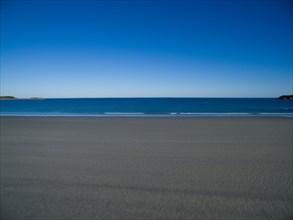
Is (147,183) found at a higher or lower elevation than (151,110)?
lower

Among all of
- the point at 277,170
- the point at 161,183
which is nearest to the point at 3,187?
the point at 161,183

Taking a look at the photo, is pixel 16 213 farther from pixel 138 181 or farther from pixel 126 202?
pixel 138 181

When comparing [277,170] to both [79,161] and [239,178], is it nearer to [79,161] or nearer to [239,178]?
[239,178]

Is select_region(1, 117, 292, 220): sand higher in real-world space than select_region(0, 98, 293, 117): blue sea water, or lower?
lower

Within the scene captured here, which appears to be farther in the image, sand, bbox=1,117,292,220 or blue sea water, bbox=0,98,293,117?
blue sea water, bbox=0,98,293,117

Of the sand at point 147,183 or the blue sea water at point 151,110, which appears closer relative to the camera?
the sand at point 147,183

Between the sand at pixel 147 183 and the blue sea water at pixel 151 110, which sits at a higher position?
the blue sea water at pixel 151 110

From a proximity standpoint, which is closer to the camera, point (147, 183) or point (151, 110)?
point (147, 183)

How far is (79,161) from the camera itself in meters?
4.75

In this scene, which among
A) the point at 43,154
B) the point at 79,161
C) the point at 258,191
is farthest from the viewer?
the point at 43,154

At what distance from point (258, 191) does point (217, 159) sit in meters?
1.70

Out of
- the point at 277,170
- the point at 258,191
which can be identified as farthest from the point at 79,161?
the point at 277,170

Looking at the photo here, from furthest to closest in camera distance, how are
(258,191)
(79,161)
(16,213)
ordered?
(79,161)
(258,191)
(16,213)

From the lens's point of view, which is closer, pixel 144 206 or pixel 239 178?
pixel 144 206
